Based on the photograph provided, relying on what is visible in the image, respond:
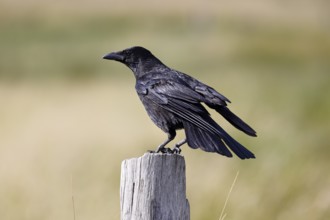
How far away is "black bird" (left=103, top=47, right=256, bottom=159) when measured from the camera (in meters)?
5.36

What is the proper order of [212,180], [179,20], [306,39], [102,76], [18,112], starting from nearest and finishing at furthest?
[212,180]
[18,112]
[102,76]
[306,39]
[179,20]

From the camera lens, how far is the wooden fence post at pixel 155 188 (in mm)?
4871

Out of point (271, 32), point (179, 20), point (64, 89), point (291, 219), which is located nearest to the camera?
point (291, 219)

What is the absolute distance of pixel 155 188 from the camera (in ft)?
16.0

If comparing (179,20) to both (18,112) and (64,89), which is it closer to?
(64,89)

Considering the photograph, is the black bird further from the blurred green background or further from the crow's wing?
the blurred green background

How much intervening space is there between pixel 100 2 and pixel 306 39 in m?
13.0

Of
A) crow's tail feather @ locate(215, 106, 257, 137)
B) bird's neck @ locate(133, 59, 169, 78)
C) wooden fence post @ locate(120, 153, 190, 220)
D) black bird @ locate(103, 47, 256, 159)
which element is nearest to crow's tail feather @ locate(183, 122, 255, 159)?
black bird @ locate(103, 47, 256, 159)

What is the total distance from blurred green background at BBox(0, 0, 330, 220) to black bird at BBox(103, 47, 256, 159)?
2.12 ft

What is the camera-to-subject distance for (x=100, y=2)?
141 ft

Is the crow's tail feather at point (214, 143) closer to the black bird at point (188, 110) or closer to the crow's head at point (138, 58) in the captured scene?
the black bird at point (188, 110)

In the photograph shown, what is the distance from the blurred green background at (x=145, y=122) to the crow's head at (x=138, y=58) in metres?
0.70

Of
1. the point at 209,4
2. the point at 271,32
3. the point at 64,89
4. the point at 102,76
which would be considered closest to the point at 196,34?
the point at 271,32

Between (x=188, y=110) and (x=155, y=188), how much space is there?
2.64 ft
